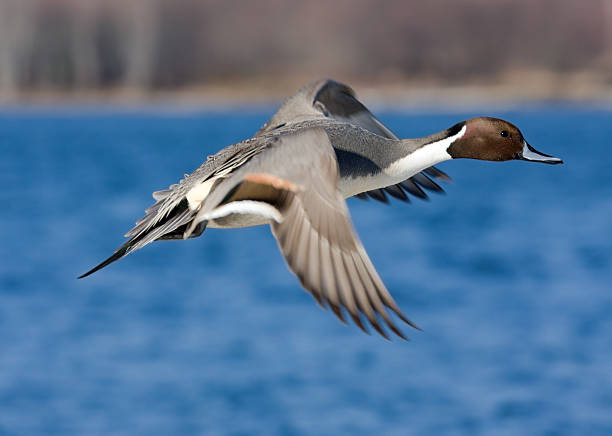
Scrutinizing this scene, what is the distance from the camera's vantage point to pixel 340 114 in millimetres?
4195

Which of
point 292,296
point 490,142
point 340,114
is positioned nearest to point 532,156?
→ point 490,142

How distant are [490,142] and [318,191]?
0.89 meters

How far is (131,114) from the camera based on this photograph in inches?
2463

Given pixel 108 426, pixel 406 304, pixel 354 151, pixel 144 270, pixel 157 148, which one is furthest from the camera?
pixel 157 148

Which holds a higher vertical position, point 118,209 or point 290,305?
point 118,209

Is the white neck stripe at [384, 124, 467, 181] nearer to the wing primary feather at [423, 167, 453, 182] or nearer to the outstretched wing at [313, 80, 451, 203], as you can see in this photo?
the wing primary feather at [423, 167, 453, 182]

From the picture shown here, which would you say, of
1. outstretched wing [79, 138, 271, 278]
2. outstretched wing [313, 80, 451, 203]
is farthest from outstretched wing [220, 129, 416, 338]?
outstretched wing [313, 80, 451, 203]

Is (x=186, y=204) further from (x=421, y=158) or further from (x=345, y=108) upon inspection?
(x=345, y=108)

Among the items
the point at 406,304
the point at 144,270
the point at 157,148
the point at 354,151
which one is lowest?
the point at 354,151

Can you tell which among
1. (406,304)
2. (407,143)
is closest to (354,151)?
(407,143)

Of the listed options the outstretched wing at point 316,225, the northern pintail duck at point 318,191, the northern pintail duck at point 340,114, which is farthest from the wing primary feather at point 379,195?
the outstretched wing at point 316,225

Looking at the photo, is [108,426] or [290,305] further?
[290,305]

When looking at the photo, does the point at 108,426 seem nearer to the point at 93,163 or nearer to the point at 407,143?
the point at 407,143

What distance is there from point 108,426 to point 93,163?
2605cm
